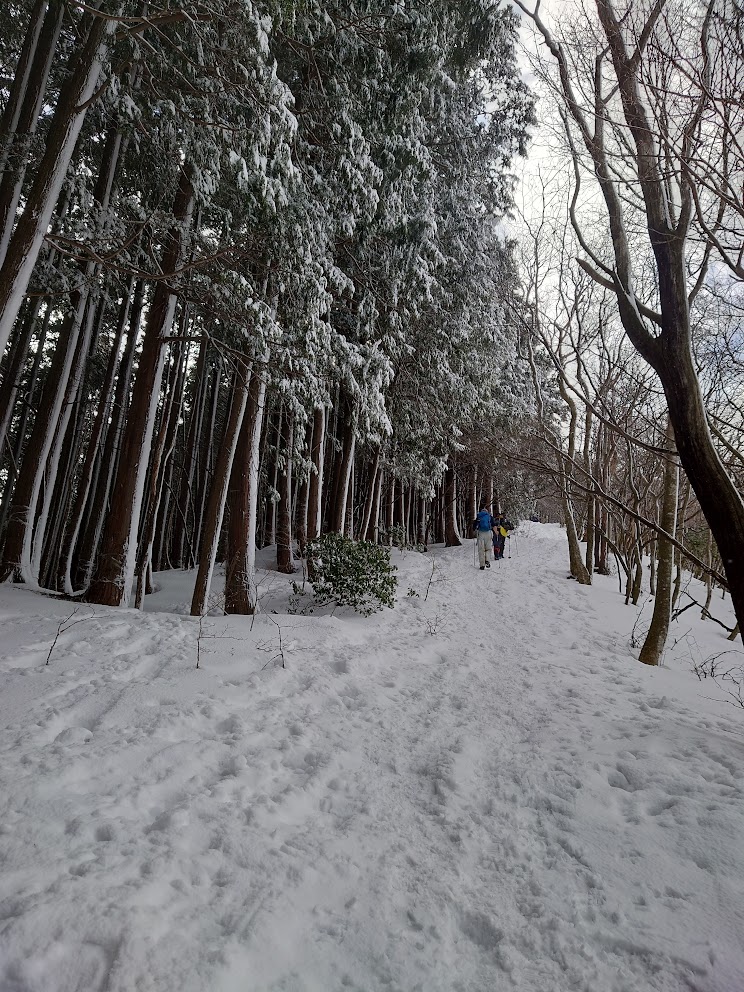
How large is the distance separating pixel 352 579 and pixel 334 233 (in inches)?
214

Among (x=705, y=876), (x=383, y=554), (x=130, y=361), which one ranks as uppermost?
(x=130, y=361)

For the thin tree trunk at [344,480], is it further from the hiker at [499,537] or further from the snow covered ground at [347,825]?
the snow covered ground at [347,825]

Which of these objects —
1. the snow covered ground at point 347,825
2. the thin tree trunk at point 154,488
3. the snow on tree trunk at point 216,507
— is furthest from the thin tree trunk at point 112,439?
the snow covered ground at point 347,825

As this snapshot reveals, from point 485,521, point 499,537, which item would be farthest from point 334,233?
point 499,537

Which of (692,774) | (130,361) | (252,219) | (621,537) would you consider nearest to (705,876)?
(692,774)

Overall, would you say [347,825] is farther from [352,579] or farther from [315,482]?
[315,482]

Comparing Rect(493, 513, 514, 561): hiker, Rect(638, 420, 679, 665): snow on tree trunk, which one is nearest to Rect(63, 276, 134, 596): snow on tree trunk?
Rect(638, 420, 679, 665): snow on tree trunk

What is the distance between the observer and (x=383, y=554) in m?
8.49

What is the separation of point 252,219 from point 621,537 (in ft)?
45.2

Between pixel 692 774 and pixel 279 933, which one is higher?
pixel 692 774

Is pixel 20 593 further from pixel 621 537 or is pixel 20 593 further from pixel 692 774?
pixel 621 537

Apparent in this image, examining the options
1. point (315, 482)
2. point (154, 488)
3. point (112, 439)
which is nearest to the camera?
point (154, 488)

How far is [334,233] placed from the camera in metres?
7.25

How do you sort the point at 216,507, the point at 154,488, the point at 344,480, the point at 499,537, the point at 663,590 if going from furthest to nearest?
the point at 499,537 → the point at 344,480 → the point at 154,488 → the point at 216,507 → the point at 663,590
